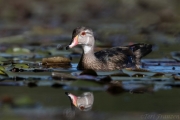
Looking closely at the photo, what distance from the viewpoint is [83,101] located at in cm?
764

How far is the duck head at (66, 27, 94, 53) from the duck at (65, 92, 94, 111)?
2704 mm

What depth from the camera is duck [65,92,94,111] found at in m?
7.39

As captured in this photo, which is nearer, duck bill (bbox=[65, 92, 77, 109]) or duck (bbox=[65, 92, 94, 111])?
duck (bbox=[65, 92, 94, 111])


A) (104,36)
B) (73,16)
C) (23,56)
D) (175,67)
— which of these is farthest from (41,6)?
(175,67)

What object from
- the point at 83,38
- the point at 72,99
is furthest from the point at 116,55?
the point at 72,99

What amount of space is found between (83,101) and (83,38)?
3.25 meters

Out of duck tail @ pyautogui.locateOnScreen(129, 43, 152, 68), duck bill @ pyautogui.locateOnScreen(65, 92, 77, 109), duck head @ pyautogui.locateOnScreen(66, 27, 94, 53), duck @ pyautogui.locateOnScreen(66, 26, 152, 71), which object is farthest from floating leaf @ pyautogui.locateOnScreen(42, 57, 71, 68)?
duck bill @ pyautogui.locateOnScreen(65, 92, 77, 109)

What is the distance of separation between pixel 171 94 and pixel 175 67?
2478 mm

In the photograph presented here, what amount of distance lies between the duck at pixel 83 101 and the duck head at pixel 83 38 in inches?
106

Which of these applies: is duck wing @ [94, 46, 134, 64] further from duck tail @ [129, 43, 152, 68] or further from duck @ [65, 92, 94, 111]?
duck @ [65, 92, 94, 111]

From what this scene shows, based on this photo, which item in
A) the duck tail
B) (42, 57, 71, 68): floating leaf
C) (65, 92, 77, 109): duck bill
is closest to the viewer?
(65, 92, 77, 109): duck bill

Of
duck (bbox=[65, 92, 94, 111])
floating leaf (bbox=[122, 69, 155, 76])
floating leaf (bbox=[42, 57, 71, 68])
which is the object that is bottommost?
duck (bbox=[65, 92, 94, 111])

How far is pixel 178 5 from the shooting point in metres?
21.8

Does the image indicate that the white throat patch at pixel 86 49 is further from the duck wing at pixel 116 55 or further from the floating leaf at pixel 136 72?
the floating leaf at pixel 136 72
